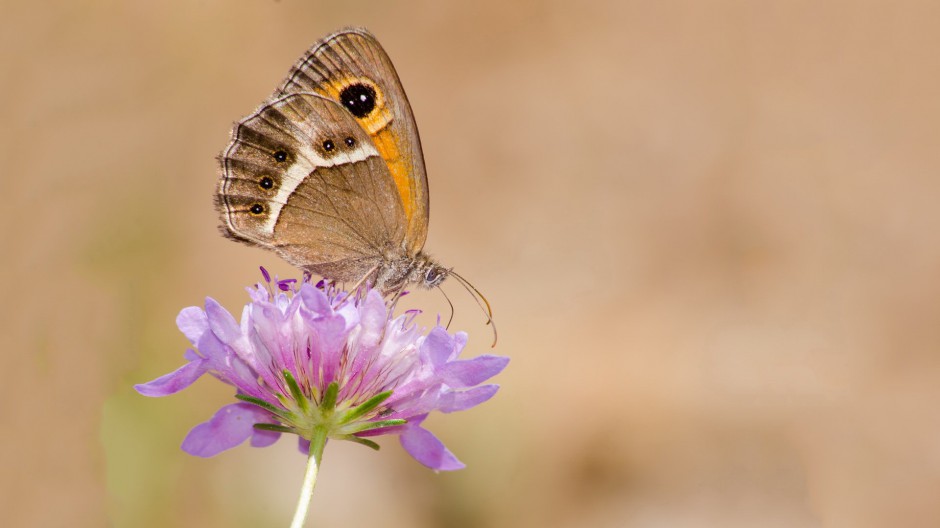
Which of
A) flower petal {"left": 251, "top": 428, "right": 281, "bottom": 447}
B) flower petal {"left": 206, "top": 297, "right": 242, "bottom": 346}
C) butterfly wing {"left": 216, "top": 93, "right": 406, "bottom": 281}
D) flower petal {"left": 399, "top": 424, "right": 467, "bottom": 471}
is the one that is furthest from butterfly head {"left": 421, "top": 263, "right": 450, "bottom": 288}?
flower petal {"left": 206, "top": 297, "right": 242, "bottom": 346}

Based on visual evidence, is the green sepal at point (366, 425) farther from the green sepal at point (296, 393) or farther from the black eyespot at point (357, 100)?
the black eyespot at point (357, 100)

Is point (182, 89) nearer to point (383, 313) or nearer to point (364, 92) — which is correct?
point (364, 92)

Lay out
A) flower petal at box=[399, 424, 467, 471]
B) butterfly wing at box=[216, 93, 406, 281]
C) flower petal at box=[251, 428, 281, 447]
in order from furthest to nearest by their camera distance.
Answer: butterfly wing at box=[216, 93, 406, 281] → flower petal at box=[251, 428, 281, 447] → flower petal at box=[399, 424, 467, 471]

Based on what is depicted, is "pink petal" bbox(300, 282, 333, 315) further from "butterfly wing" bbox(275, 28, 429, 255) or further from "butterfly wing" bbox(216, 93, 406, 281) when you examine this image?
"butterfly wing" bbox(275, 28, 429, 255)

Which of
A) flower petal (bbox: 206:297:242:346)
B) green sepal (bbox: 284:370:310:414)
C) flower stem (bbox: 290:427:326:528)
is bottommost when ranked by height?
flower stem (bbox: 290:427:326:528)

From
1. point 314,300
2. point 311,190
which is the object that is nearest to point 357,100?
point 311,190

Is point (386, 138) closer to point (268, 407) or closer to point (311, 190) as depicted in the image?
point (311, 190)
